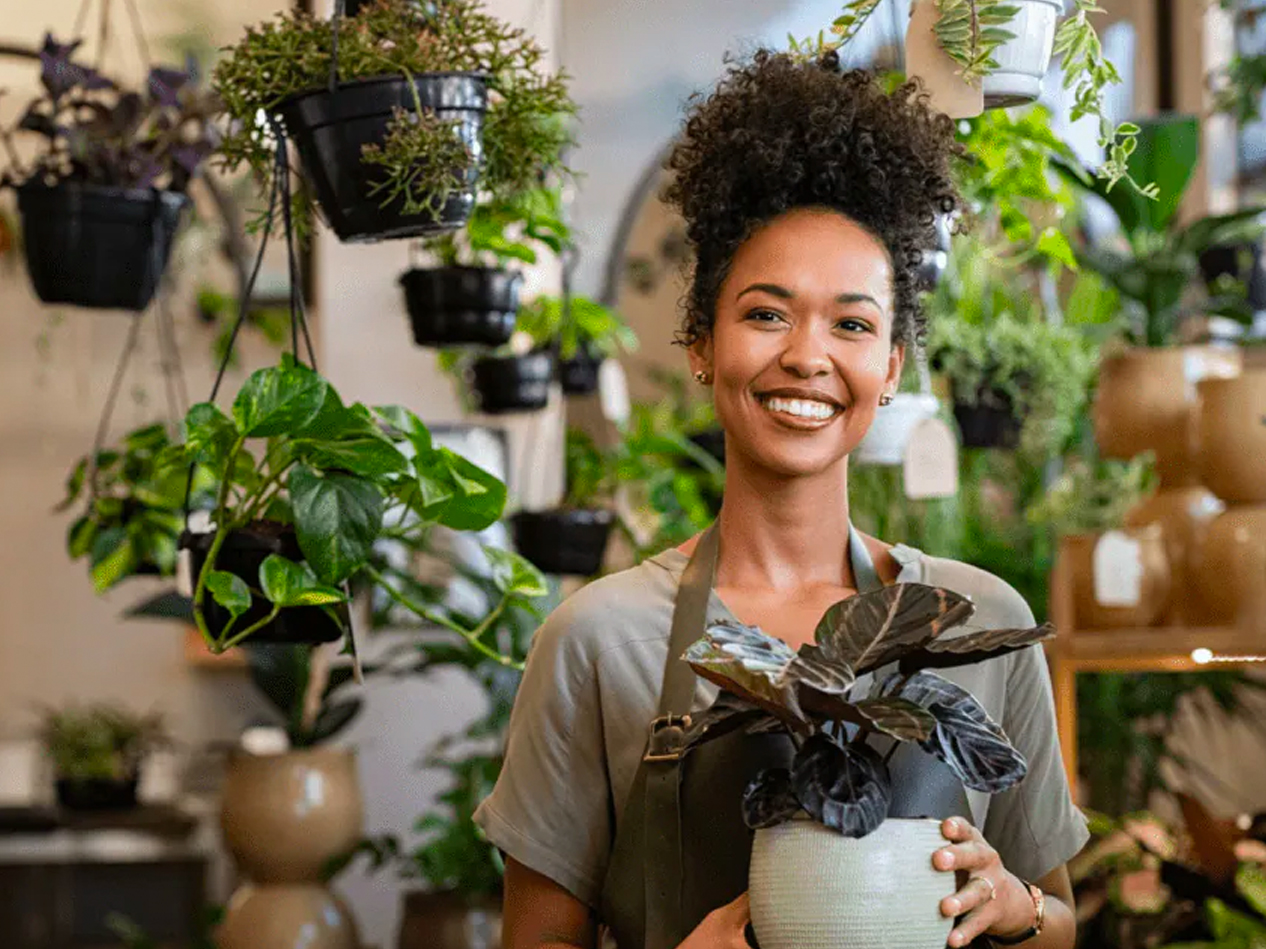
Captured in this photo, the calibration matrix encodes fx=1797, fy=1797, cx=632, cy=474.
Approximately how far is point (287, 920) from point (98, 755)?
2.46 meters

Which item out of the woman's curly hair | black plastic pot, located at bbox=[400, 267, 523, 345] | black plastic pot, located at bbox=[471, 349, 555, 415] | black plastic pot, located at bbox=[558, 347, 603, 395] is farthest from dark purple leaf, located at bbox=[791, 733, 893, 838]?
black plastic pot, located at bbox=[558, 347, 603, 395]

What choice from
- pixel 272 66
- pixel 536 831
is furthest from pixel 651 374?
pixel 536 831

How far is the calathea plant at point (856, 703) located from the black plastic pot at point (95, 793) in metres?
4.74

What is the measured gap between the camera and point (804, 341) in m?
1.43

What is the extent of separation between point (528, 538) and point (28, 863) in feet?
10.3

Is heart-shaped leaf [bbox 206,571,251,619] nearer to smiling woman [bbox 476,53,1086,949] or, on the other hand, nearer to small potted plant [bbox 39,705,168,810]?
smiling woman [bbox 476,53,1086,949]

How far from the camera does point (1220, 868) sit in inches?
116

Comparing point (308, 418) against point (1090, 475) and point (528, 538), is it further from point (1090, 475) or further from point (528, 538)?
point (1090, 475)

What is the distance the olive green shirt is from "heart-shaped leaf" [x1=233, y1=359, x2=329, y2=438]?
1.51 feet

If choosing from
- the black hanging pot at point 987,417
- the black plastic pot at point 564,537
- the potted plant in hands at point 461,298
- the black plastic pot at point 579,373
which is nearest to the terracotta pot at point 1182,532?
the black hanging pot at point 987,417

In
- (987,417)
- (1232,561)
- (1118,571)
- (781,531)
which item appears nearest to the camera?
(781,531)

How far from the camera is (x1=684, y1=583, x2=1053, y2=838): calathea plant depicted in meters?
1.21

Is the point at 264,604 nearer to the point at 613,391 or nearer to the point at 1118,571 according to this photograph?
the point at 1118,571

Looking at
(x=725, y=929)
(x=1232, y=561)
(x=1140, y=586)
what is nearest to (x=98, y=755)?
(x=1140, y=586)
